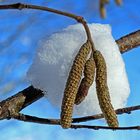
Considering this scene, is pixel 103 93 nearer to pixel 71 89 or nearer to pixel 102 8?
pixel 71 89

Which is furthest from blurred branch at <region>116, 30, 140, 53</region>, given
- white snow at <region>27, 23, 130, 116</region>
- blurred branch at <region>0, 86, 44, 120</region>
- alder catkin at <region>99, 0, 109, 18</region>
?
alder catkin at <region>99, 0, 109, 18</region>

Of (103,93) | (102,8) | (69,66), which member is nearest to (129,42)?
(69,66)

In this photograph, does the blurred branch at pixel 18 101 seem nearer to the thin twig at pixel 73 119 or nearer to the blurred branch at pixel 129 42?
the thin twig at pixel 73 119

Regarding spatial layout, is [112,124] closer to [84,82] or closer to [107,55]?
[84,82]

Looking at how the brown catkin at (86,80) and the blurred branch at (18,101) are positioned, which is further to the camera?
the blurred branch at (18,101)

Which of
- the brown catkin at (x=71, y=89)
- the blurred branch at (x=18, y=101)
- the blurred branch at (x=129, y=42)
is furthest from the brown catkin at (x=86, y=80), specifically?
the blurred branch at (x=129, y=42)

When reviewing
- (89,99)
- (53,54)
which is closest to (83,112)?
(89,99)
